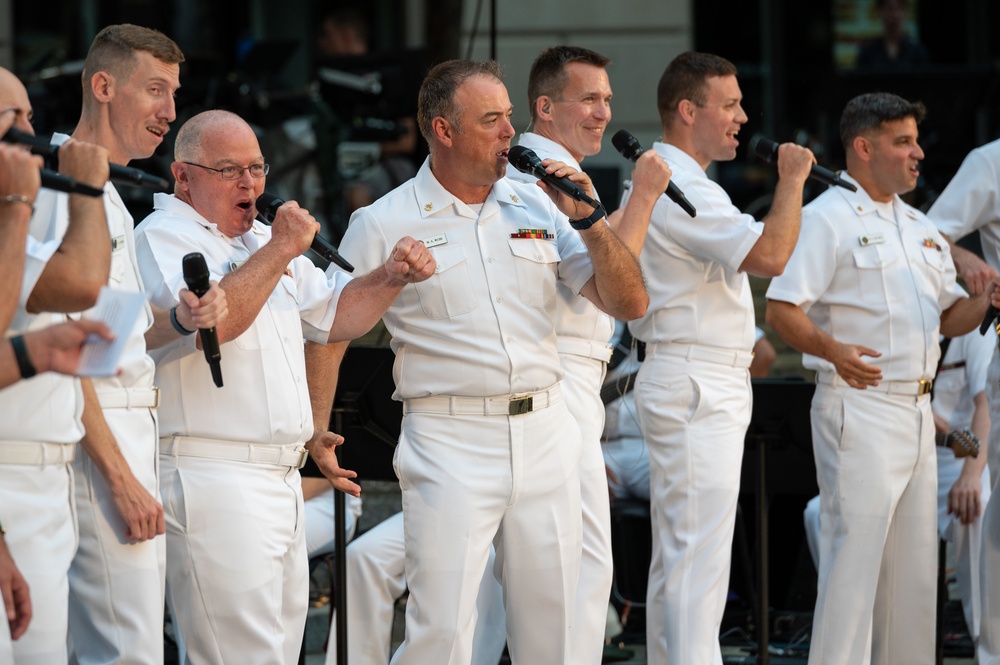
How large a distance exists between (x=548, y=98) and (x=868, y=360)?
1.57 m

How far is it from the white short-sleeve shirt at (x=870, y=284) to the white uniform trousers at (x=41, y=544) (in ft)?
9.88

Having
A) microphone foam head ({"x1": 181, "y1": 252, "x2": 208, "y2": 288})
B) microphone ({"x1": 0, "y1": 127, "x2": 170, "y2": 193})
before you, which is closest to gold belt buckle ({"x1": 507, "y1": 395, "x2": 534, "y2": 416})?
microphone foam head ({"x1": 181, "y1": 252, "x2": 208, "y2": 288})

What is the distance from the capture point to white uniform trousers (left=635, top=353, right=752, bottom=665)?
511 centimetres

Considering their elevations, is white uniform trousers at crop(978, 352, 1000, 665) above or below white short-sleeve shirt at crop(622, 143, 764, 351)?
below

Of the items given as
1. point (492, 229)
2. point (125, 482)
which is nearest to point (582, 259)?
point (492, 229)

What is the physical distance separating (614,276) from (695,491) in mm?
1186

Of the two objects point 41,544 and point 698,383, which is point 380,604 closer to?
point 698,383

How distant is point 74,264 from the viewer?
325 cm

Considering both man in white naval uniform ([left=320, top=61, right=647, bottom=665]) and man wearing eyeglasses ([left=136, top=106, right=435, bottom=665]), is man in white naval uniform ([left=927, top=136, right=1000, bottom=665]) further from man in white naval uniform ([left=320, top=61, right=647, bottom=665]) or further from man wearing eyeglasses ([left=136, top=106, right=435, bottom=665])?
man wearing eyeglasses ([left=136, top=106, right=435, bottom=665])

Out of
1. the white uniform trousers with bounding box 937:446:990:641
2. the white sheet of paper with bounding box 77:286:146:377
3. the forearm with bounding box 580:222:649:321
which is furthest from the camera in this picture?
the white uniform trousers with bounding box 937:446:990:641

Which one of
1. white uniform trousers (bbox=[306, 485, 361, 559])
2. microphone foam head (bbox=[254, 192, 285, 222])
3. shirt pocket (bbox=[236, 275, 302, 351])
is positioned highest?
microphone foam head (bbox=[254, 192, 285, 222])

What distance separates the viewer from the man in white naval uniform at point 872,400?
5.32 metres

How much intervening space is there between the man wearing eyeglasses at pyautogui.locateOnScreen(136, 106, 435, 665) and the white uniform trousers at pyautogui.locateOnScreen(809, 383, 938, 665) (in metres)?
2.08

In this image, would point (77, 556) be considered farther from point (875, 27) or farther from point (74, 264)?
point (875, 27)
